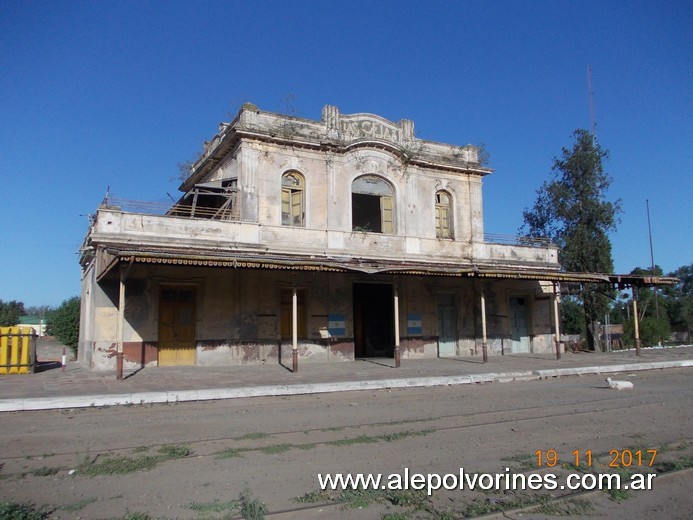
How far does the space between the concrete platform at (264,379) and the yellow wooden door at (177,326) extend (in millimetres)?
784

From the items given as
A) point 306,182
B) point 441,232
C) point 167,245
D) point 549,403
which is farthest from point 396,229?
point 549,403

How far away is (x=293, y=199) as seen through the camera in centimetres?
1858

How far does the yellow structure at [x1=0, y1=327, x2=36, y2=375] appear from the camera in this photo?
597 inches

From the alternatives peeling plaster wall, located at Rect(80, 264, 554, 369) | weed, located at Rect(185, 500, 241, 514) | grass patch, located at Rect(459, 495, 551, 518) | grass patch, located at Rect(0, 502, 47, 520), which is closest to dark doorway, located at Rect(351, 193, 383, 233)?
peeling plaster wall, located at Rect(80, 264, 554, 369)

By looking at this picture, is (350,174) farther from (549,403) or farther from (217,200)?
(549,403)

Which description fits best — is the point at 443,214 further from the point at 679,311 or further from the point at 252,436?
the point at 679,311

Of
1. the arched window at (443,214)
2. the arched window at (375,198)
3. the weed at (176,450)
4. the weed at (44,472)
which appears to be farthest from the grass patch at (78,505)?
the arched window at (443,214)

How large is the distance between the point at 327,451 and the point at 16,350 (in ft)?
41.4

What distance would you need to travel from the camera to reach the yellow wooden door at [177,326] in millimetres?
16047

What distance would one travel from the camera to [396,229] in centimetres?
2000

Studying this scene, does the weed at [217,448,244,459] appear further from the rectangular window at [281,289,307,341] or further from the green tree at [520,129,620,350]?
the green tree at [520,129,620,350]

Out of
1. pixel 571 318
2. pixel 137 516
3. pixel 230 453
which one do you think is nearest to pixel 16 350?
pixel 230 453

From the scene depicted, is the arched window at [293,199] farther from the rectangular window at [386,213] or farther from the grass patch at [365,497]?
the grass patch at [365,497]

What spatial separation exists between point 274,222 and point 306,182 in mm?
1899
